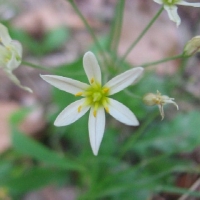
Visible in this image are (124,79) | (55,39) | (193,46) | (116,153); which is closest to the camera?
(124,79)

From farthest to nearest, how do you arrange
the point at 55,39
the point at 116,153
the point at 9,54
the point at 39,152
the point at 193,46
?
the point at 55,39
the point at 116,153
the point at 39,152
the point at 9,54
the point at 193,46

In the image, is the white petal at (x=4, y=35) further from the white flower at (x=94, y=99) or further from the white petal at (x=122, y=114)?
the white petal at (x=122, y=114)

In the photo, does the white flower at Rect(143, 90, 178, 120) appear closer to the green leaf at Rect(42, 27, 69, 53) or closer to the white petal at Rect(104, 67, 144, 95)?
the white petal at Rect(104, 67, 144, 95)

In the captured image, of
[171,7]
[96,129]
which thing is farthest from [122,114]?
[171,7]

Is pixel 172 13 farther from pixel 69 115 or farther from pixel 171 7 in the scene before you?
pixel 69 115

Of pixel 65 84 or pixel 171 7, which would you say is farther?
pixel 171 7

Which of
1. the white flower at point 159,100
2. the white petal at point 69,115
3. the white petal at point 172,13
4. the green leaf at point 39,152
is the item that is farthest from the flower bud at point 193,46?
the green leaf at point 39,152

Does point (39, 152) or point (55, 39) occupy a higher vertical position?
point (55, 39)
